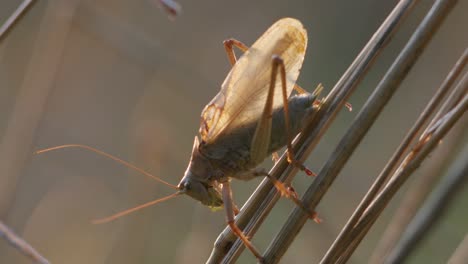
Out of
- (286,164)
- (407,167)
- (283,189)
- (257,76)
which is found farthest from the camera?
(257,76)

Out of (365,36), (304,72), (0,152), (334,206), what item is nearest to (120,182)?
(0,152)

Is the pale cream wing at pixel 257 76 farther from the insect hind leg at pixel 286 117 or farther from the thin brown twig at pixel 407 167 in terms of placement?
the thin brown twig at pixel 407 167

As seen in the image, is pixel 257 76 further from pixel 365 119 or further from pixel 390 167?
pixel 390 167

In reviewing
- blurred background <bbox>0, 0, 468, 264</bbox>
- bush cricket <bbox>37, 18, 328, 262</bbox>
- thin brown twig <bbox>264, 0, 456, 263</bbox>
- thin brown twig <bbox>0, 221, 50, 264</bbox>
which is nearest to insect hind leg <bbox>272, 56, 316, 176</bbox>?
bush cricket <bbox>37, 18, 328, 262</bbox>

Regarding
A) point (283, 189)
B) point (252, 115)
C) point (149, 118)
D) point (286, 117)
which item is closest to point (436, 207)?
point (283, 189)

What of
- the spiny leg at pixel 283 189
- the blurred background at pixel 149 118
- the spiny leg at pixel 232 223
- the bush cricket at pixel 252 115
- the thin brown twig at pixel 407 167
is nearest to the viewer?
the thin brown twig at pixel 407 167

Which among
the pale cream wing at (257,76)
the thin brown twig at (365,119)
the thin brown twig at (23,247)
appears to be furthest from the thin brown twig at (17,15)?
the thin brown twig at (365,119)

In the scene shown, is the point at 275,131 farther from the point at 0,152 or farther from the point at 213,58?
the point at 213,58
